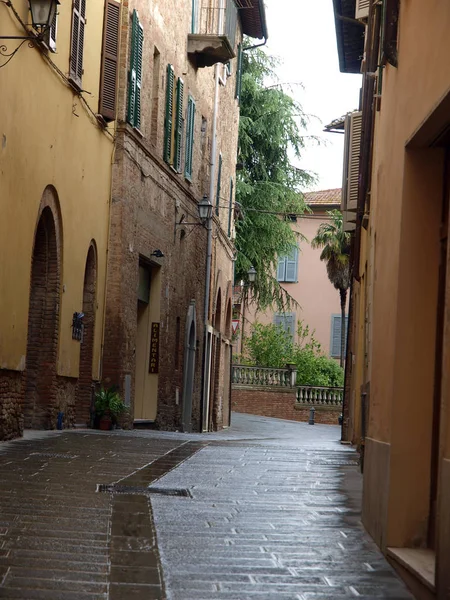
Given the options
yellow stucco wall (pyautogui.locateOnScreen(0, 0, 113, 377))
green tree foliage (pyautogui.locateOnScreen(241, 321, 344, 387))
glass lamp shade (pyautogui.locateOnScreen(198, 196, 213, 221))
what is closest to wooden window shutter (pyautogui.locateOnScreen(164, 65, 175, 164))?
glass lamp shade (pyautogui.locateOnScreen(198, 196, 213, 221))

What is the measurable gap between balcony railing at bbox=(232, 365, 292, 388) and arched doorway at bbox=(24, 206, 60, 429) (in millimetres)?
26087

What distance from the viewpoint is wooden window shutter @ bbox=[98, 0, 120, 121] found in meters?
18.2

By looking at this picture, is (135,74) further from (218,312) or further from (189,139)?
(218,312)

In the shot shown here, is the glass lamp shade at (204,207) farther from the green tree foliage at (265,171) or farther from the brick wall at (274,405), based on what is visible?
the brick wall at (274,405)

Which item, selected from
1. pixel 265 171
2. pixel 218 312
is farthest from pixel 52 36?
pixel 265 171

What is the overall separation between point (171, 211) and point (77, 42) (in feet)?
24.4

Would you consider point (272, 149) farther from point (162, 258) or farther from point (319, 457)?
point (319, 457)

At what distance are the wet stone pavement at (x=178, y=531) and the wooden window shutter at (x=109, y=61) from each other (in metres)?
7.90

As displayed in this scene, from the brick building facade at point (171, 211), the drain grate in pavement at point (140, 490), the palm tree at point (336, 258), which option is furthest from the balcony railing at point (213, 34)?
the palm tree at point (336, 258)

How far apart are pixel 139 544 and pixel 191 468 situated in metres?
4.91

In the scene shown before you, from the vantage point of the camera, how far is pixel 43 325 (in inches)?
616

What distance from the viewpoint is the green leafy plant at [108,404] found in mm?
18219

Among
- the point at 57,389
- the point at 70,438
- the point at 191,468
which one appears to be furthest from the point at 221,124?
the point at 191,468

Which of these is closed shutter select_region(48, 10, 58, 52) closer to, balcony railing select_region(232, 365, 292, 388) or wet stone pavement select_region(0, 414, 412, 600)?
wet stone pavement select_region(0, 414, 412, 600)
